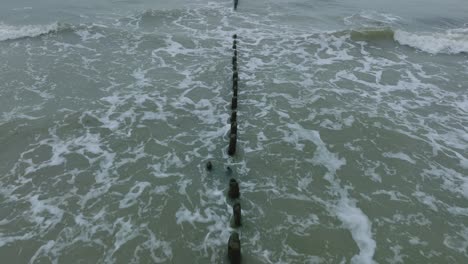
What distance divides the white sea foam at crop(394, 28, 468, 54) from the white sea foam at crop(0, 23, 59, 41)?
19.2m

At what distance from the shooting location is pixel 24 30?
20453 millimetres

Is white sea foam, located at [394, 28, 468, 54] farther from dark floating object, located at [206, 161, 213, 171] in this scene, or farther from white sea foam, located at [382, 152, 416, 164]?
dark floating object, located at [206, 161, 213, 171]

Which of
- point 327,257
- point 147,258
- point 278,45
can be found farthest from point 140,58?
point 327,257

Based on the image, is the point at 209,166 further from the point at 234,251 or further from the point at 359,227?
the point at 359,227

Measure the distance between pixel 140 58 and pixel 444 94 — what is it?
42.7ft

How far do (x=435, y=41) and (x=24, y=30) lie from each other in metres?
22.4

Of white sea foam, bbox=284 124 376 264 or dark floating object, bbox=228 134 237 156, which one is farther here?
dark floating object, bbox=228 134 237 156

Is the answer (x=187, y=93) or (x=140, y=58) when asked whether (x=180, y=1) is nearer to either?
(x=140, y=58)

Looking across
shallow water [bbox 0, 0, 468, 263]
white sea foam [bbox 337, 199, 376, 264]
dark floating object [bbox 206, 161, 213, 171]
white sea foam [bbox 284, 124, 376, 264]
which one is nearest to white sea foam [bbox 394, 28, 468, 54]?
shallow water [bbox 0, 0, 468, 263]

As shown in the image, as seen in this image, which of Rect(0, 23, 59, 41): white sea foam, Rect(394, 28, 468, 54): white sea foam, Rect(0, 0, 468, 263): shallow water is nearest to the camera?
Rect(0, 0, 468, 263): shallow water

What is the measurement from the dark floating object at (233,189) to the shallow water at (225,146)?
21 cm

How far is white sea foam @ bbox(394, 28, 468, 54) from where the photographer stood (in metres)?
19.3

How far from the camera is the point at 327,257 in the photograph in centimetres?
772

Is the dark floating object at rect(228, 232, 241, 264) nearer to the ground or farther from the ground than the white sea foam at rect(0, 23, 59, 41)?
nearer to the ground
